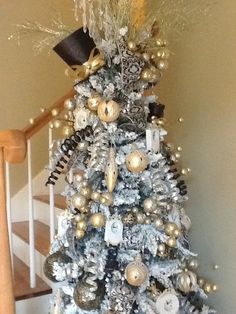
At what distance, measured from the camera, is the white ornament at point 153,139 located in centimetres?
138

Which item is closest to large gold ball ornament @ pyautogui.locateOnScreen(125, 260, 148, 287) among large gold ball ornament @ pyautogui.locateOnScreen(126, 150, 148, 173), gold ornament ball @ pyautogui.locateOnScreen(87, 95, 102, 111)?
large gold ball ornament @ pyautogui.locateOnScreen(126, 150, 148, 173)

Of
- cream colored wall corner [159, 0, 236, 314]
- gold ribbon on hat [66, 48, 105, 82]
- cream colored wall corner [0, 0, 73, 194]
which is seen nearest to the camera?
gold ribbon on hat [66, 48, 105, 82]

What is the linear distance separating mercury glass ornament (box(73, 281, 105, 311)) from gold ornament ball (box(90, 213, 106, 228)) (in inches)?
7.4

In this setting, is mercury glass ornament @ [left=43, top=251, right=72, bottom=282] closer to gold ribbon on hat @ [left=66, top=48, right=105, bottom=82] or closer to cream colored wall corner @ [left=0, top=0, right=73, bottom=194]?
gold ribbon on hat @ [left=66, top=48, right=105, bottom=82]

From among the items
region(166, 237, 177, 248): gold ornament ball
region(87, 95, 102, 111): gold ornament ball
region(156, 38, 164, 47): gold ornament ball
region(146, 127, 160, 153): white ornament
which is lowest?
→ region(166, 237, 177, 248): gold ornament ball

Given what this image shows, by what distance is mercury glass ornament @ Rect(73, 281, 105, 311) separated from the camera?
128 centimetres

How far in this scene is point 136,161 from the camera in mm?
1309

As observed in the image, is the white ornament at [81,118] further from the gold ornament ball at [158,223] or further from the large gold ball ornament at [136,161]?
the gold ornament ball at [158,223]

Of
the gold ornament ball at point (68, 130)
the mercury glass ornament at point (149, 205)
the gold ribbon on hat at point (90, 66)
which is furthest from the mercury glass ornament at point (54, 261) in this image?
the gold ribbon on hat at point (90, 66)

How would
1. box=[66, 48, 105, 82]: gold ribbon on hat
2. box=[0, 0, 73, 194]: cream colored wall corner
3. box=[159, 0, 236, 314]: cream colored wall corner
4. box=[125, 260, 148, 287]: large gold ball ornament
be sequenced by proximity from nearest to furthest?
1. box=[125, 260, 148, 287]: large gold ball ornament
2. box=[66, 48, 105, 82]: gold ribbon on hat
3. box=[159, 0, 236, 314]: cream colored wall corner
4. box=[0, 0, 73, 194]: cream colored wall corner

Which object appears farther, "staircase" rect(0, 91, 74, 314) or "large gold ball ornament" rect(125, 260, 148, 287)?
"staircase" rect(0, 91, 74, 314)

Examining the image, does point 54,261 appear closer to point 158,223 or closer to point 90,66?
point 158,223

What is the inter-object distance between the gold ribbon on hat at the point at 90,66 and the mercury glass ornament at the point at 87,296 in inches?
27.8

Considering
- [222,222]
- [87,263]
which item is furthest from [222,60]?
[87,263]
